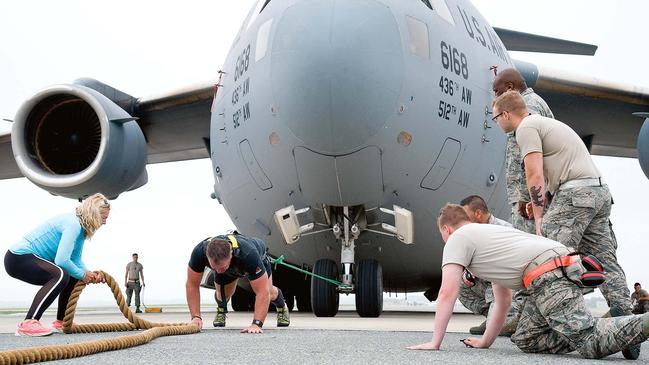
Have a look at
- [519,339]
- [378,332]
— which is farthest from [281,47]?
[519,339]

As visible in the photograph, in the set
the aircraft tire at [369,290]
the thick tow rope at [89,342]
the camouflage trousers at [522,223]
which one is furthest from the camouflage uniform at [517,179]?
the aircraft tire at [369,290]

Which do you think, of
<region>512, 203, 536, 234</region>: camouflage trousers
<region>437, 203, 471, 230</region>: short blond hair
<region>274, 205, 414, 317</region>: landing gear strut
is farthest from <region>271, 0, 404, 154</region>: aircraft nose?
<region>437, 203, 471, 230</region>: short blond hair

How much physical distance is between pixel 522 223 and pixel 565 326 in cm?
142

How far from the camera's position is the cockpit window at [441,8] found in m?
7.53

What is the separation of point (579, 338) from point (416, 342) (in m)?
0.98

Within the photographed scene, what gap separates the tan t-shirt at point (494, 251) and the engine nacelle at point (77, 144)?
589 centimetres

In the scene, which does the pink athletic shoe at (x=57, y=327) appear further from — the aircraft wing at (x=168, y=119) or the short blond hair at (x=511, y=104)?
the aircraft wing at (x=168, y=119)

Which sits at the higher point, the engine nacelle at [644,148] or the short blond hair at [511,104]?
the engine nacelle at [644,148]

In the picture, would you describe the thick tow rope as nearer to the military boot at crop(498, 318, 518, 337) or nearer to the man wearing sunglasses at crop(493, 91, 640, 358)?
the military boot at crop(498, 318, 518, 337)

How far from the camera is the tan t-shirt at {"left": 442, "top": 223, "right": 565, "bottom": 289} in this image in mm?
3520

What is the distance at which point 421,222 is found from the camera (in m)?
7.50

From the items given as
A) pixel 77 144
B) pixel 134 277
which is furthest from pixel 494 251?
pixel 134 277

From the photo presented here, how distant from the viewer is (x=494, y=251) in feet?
11.6

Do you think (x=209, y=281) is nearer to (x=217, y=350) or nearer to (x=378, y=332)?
(x=378, y=332)
